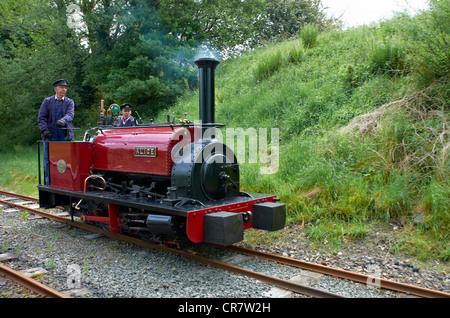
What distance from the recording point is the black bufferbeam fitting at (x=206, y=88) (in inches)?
192

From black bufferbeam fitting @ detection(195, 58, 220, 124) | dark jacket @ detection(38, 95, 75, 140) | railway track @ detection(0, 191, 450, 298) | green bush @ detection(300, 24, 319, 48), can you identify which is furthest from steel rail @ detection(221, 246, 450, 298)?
green bush @ detection(300, 24, 319, 48)

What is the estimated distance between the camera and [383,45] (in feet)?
26.8

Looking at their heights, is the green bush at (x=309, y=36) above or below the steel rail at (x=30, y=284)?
above

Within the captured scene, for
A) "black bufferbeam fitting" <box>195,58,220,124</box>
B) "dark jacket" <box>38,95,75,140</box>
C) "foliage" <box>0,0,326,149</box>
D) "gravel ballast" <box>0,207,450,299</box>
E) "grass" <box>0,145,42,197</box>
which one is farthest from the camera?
"foliage" <box>0,0,326,149</box>

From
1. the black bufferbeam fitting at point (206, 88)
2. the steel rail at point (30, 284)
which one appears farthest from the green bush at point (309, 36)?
the steel rail at point (30, 284)

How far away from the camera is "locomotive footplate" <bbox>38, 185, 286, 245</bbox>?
13.3 feet

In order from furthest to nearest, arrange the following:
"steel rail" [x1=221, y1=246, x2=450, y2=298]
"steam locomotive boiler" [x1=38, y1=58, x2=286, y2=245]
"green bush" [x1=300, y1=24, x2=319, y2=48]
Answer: "green bush" [x1=300, y1=24, x2=319, y2=48], "steam locomotive boiler" [x1=38, y1=58, x2=286, y2=245], "steel rail" [x1=221, y1=246, x2=450, y2=298]

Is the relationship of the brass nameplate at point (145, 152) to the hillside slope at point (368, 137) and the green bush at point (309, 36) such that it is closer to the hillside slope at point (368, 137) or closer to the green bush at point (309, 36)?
the hillside slope at point (368, 137)

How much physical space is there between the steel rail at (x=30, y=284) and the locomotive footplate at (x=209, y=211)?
127cm

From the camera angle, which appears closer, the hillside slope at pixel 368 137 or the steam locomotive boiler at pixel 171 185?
the steam locomotive boiler at pixel 171 185

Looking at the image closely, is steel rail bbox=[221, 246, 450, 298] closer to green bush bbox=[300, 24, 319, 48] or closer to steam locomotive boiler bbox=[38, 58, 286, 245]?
steam locomotive boiler bbox=[38, 58, 286, 245]

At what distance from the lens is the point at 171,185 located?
15.5 ft

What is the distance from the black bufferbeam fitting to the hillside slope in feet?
7.11
